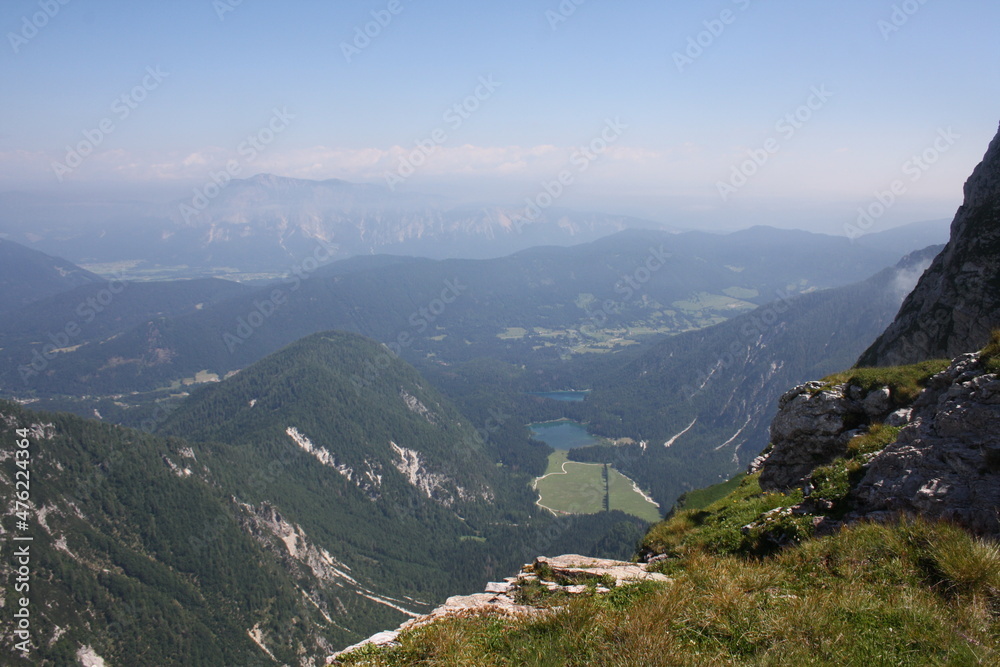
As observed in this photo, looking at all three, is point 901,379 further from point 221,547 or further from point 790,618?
point 221,547

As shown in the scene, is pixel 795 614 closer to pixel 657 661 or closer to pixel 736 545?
pixel 657 661

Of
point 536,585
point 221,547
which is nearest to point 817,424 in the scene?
point 536,585

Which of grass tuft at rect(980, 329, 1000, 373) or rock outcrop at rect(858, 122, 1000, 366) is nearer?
grass tuft at rect(980, 329, 1000, 373)

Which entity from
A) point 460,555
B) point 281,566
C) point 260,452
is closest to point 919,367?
point 281,566

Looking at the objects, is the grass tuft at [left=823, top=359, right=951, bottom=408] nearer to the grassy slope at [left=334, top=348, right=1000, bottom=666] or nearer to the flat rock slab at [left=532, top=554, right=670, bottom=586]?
the grassy slope at [left=334, top=348, right=1000, bottom=666]

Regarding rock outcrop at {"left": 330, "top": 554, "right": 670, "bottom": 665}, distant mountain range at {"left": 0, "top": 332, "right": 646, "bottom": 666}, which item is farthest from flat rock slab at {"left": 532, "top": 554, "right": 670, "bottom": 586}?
distant mountain range at {"left": 0, "top": 332, "right": 646, "bottom": 666}
